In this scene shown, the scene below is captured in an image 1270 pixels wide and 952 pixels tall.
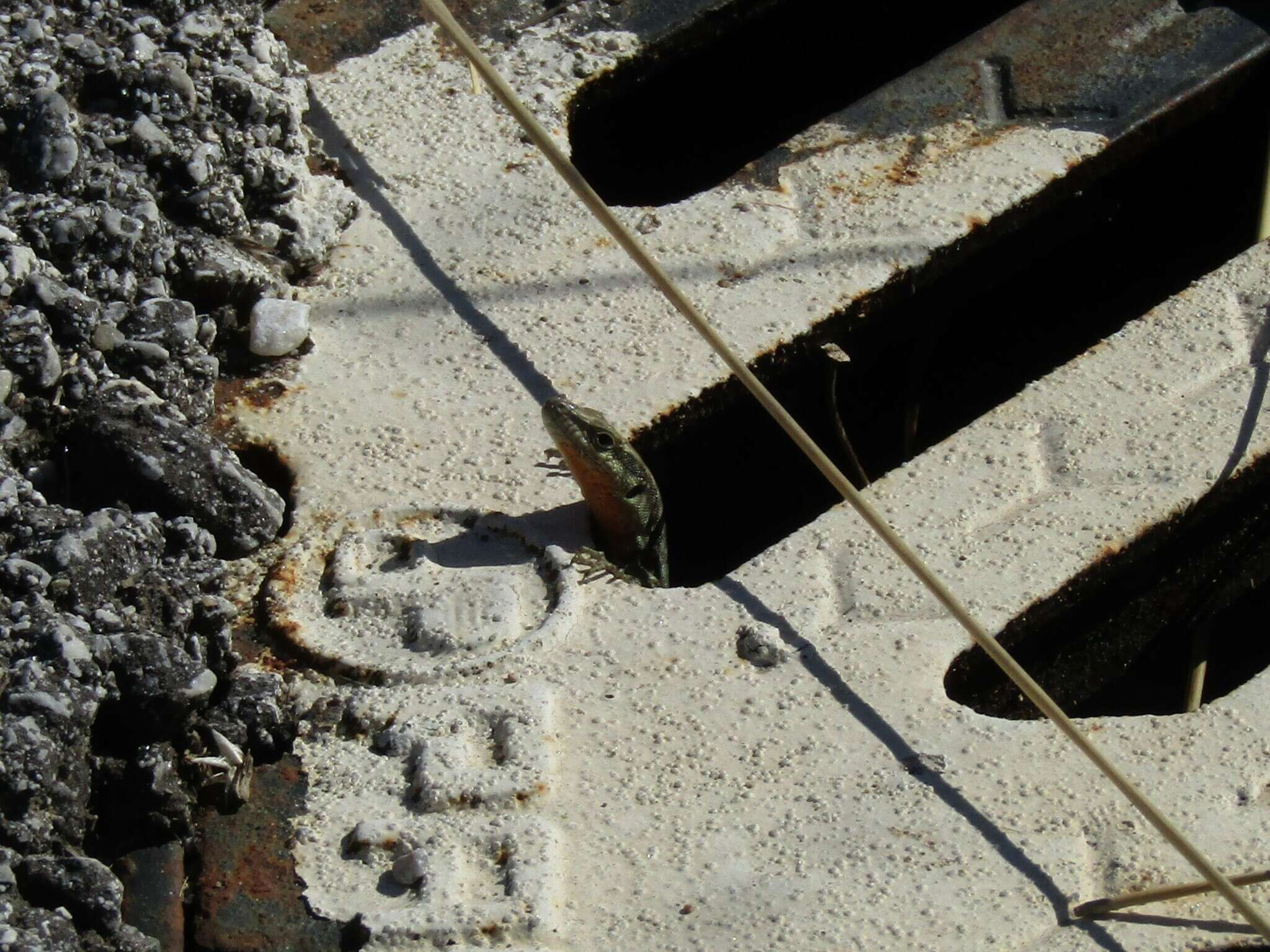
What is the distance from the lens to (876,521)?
2045 mm

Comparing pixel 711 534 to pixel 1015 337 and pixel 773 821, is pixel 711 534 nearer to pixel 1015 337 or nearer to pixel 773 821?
pixel 1015 337

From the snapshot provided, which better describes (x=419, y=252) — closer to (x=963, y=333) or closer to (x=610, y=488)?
(x=610, y=488)

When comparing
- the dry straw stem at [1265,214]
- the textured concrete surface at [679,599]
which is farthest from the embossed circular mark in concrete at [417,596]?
the dry straw stem at [1265,214]

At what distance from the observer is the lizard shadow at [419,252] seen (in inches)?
99.5

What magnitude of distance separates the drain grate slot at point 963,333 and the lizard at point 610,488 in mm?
74

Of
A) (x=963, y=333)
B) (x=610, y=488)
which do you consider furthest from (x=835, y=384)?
(x=610, y=488)

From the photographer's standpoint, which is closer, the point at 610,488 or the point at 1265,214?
the point at 610,488

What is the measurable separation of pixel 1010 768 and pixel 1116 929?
0.24 m

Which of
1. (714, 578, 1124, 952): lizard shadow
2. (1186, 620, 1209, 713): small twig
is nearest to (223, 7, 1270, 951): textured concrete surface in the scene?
(714, 578, 1124, 952): lizard shadow

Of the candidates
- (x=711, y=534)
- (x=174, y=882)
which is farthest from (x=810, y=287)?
(x=174, y=882)

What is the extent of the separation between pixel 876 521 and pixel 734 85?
63.1 inches

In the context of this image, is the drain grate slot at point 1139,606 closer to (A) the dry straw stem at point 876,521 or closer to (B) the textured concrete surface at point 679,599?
(B) the textured concrete surface at point 679,599

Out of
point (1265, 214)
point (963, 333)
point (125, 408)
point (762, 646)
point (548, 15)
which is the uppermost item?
point (548, 15)

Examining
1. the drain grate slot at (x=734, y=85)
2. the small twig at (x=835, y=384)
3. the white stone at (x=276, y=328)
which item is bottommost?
the small twig at (x=835, y=384)
